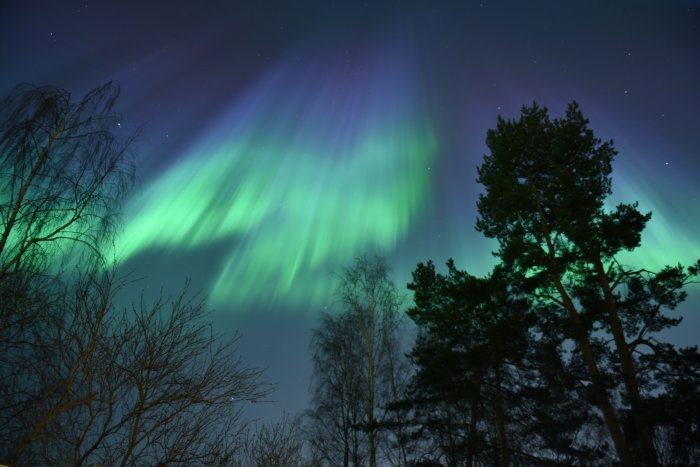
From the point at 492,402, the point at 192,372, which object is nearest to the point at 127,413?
the point at 192,372

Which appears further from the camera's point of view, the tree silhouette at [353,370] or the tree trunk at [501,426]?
the tree silhouette at [353,370]

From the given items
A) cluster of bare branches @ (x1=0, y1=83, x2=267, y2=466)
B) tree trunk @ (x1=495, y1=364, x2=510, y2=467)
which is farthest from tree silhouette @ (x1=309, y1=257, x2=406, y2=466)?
cluster of bare branches @ (x1=0, y1=83, x2=267, y2=466)

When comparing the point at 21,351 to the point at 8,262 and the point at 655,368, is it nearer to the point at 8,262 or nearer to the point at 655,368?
the point at 8,262

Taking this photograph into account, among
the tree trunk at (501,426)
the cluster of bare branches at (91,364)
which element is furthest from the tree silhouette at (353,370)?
the cluster of bare branches at (91,364)

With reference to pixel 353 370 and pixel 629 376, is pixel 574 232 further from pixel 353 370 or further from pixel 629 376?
pixel 353 370

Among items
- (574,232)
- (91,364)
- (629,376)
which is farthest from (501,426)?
(91,364)

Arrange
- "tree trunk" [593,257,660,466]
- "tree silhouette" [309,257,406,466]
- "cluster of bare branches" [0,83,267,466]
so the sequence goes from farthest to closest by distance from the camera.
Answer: "tree silhouette" [309,257,406,466], "tree trunk" [593,257,660,466], "cluster of bare branches" [0,83,267,466]

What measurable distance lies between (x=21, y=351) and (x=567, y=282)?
15.8 metres

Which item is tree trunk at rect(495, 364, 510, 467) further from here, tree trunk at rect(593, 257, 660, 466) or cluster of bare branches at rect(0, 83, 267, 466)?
cluster of bare branches at rect(0, 83, 267, 466)

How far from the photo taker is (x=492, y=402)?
17.2 m

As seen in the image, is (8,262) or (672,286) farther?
(672,286)

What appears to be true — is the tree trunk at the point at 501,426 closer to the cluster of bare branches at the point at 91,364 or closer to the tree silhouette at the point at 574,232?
the tree silhouette at the point at 574,232

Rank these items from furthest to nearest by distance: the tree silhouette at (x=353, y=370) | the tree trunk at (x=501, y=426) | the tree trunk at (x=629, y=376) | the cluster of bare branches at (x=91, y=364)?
the tree silhouette at (x=353, y=370) → the tree trunk at (x=501, y=426) → the tree trunk at (x=629, y=376) → the cluster of bare branches at (x=91, y=364)

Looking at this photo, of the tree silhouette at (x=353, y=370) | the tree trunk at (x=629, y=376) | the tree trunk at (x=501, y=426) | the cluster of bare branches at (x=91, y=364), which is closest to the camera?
the cluster of bare branches at (x=91, y=364)
